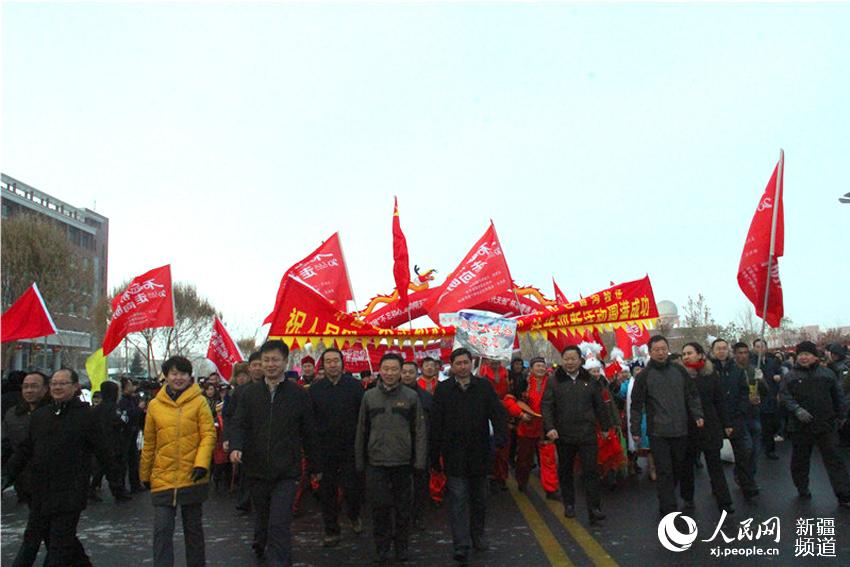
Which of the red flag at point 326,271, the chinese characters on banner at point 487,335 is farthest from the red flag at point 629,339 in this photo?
the chinese characters on banner at point 487,335

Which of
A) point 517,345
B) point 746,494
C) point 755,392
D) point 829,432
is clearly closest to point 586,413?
point 746,494

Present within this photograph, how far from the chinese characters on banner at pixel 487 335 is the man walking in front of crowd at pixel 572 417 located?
1.83 m

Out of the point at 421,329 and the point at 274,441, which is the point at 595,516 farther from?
the point at 421,329

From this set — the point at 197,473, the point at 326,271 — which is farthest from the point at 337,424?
the point at 326,271

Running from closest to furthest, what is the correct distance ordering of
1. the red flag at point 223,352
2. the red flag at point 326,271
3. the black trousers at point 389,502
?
1. the black trousers at point 389,502
2. the red flag at point 326,271
3. the red flag at point 223,352

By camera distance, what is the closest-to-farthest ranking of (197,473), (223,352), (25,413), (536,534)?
(197,473) < (536,534) < (25,413) < (223,352)

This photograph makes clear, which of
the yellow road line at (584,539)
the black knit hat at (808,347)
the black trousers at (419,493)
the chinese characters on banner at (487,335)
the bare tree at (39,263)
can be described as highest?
the bare tree at (39,263)

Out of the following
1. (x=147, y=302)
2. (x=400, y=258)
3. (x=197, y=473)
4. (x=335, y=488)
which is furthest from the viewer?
(x=147, y=302)

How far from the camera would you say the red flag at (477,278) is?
13938 millimetres

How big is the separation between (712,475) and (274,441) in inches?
178

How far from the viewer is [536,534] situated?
279 inches

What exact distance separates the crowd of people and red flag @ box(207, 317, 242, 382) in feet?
18.8

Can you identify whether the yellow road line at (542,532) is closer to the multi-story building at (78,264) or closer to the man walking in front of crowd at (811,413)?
the man walking in front of crowd at (811,413)

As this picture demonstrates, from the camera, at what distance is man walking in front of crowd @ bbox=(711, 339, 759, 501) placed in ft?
26.9
